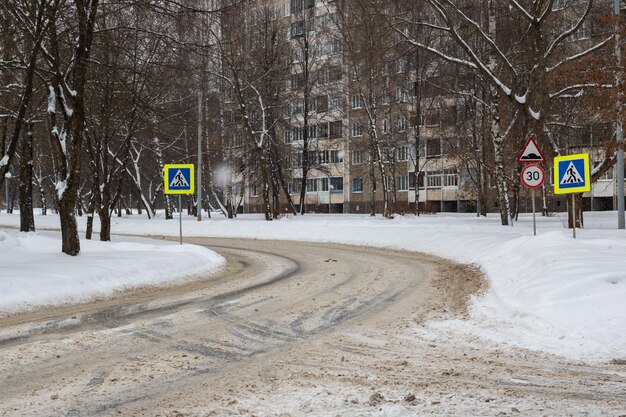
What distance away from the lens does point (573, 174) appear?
14094 millimetres

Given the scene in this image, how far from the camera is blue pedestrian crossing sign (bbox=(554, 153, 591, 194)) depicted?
13.8m

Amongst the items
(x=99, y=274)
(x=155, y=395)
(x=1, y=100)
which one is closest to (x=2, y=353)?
(x=155, y=395)

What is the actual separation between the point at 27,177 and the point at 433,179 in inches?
1874

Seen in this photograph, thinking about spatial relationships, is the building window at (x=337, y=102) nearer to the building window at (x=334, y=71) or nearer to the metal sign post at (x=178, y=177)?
the building window at (x=334, y=71)

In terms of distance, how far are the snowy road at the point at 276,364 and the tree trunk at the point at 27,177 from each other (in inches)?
638

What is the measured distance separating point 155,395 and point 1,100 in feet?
77.9

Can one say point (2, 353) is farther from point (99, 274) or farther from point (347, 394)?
point (99, 274)

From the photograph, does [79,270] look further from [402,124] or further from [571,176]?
[402,124]

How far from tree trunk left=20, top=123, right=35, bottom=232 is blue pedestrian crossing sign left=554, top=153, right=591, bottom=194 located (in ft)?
64.6

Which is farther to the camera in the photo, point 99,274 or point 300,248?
point 300,248

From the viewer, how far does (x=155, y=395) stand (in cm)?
480

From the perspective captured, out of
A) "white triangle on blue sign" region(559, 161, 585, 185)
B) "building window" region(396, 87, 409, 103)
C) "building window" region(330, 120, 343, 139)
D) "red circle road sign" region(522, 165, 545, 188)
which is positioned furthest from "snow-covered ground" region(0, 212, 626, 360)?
"building window" region(330, 120, 343, 139)

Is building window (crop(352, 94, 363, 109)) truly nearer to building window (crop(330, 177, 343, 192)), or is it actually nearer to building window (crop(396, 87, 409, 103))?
building window (crop(396, 87, 409, 103))

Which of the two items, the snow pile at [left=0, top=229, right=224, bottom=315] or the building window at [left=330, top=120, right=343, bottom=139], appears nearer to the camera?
the snow pile at [left=0, top=229, right=224, bottom=315]
